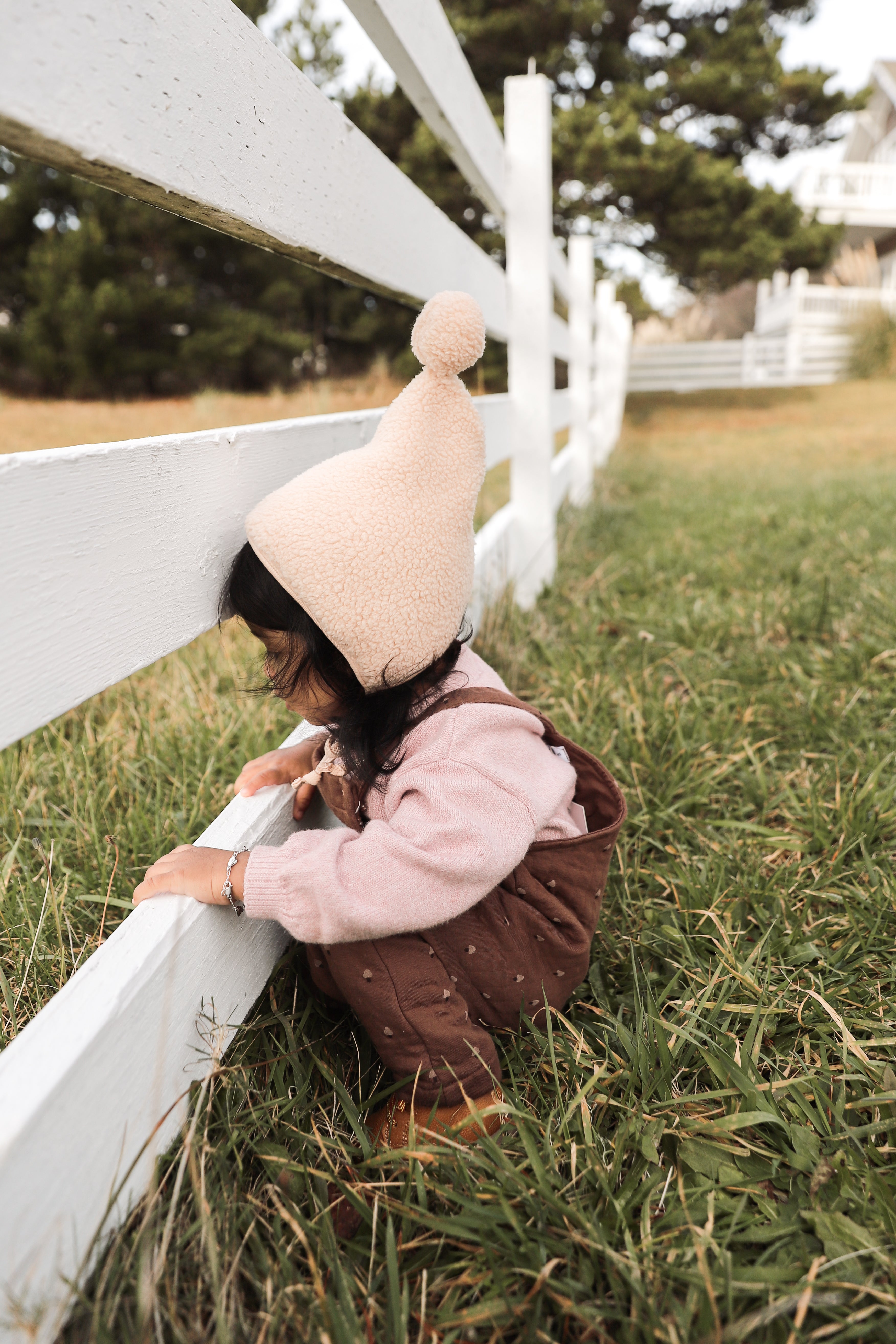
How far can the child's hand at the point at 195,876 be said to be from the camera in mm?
876

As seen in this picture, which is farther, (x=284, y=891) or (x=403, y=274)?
(x=403, y=274)

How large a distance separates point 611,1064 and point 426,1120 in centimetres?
23

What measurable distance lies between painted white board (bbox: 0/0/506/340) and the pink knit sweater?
23.5 inches

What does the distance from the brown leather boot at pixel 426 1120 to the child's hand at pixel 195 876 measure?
0.32m

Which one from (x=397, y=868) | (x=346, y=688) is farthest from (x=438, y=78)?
(x=397, y=868)

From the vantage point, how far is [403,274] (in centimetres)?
146

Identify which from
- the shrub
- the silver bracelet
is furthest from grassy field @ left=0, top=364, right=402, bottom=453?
the shrub

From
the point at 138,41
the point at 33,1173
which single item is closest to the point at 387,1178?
the point at 33,1173

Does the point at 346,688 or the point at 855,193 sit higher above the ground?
the point at 855,193

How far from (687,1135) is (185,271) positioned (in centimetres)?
1345

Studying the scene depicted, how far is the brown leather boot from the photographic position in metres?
0.97

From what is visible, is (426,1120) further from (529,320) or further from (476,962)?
(529,320)

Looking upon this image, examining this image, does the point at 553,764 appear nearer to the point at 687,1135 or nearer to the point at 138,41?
the point at 687,1135

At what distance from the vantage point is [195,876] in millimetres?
890
